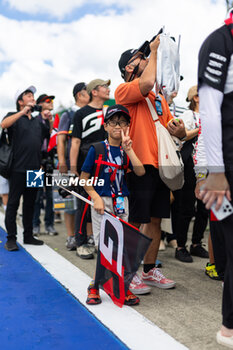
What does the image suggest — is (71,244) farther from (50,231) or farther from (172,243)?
(172,243)

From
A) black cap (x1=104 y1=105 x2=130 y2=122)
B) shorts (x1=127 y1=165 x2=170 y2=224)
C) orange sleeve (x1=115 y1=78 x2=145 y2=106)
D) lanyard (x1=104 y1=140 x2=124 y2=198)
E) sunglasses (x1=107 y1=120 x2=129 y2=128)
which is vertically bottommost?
shorts (x1=127 y1=165 x2=170 y2=224)

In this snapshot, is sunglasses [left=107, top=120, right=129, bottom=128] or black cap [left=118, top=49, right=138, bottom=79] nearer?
sunglasses [left=107, top=120, right=129, bottom=128]

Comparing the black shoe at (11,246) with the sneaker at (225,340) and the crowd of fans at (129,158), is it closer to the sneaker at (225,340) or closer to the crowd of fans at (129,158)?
the crowd of fans at (129,158)

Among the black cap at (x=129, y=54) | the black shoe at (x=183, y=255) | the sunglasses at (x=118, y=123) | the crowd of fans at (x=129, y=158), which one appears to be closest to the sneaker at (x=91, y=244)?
the crowd of fans at (x=129, y=158)

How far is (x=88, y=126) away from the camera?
15.1 ft

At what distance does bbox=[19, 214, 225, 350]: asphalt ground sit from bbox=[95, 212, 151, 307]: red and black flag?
0.85ft

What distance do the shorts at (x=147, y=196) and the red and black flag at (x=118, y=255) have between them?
0.42m

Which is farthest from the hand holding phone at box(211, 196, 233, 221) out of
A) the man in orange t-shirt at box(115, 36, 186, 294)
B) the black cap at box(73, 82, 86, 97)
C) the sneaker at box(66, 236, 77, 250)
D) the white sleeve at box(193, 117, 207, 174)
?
the black cap at box(73, 82, 86, 97)

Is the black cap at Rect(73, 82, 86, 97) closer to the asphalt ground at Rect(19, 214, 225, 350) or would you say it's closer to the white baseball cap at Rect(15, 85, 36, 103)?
the white baseball cap at Rect(15, 85, 36, 103)

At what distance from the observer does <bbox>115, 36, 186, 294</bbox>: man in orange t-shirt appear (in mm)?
3227

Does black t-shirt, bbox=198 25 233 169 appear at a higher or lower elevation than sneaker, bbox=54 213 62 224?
higher

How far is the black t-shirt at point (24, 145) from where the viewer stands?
4.87 metres

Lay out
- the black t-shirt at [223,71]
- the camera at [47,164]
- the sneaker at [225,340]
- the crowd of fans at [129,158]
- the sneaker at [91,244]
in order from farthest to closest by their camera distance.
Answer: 1. the camera at [47,164]
2. the sneaker at [91,244]
3. the crowd of fans at [129,158]
4. the sneaker at [225,340]
5. the black t-shirt at [223,71]

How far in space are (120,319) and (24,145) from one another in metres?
2.88
